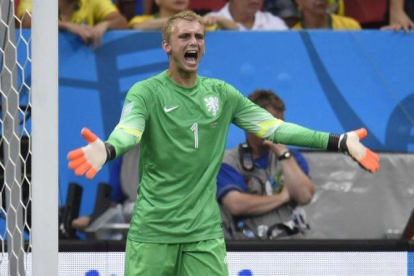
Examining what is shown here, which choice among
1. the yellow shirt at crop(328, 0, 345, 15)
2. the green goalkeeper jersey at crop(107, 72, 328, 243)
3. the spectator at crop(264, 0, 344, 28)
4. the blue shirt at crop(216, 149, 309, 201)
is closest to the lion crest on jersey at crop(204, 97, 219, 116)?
the green goalkeeper jersey at crop(107, 72, 328, 243)

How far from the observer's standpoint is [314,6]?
8320 millimetres

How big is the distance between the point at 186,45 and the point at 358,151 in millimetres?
1010

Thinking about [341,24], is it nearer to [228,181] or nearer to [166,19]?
[166,19]

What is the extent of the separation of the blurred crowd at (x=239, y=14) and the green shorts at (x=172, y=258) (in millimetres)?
2916

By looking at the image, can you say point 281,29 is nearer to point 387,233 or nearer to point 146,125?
point 387,233

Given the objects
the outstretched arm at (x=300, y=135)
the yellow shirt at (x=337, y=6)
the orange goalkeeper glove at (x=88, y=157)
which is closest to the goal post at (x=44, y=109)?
the orange goalkeeper glove at (x=88, y=157)

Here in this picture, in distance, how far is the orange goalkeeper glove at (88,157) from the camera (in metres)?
4.38

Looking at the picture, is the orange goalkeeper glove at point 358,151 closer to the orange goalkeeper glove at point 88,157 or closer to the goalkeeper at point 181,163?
the goalkeeper at point 181,163

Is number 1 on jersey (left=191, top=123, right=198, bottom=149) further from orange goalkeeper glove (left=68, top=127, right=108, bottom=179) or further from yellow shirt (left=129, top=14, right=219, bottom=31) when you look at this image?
yellow shirt (left=129, top=14, right=219, bottom=31)

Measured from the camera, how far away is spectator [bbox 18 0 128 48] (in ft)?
25.8

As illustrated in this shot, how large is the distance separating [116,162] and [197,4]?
1777 millimetres

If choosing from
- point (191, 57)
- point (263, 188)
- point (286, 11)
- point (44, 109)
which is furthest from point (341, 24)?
point (44, 109)

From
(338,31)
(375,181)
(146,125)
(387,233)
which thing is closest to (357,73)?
(338,31)

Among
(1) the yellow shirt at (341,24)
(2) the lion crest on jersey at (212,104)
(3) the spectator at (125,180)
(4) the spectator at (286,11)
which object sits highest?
(4) the spectator at (286,11)
